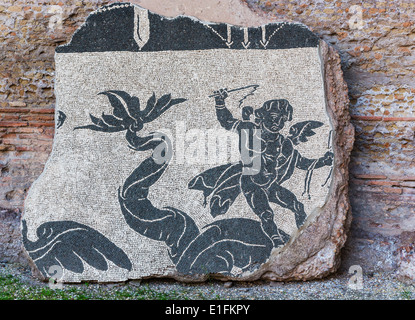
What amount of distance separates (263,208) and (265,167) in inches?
10.4

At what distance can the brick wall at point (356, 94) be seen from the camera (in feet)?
11.7

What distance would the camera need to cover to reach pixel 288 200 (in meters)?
3.09

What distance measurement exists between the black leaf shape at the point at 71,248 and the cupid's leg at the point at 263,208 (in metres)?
0.87

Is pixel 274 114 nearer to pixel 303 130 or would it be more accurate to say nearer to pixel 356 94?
pixel 303 130

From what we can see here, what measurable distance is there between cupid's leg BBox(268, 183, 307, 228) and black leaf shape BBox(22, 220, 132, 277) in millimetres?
1014

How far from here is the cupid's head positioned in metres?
3.17

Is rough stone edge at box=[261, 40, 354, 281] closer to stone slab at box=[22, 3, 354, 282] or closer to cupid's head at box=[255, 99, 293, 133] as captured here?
stone slab at box=[22, 3, 354, 282]

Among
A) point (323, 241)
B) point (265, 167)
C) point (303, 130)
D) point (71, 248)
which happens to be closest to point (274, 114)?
point (303, 130)

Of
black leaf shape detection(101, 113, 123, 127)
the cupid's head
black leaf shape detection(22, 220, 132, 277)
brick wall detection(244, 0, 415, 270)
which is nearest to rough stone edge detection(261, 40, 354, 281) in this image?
the cupid's head

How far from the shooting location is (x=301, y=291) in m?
3.04

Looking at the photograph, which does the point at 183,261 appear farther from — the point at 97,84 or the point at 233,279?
the point at 97,84

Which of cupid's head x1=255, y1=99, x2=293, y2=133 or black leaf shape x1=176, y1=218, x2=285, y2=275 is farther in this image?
cupid's head x1=255, y1=99, x2=293, y2=133

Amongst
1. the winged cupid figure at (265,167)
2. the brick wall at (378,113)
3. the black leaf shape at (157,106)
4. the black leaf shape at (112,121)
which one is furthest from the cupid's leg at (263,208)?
the black leaf shape at (112,121)

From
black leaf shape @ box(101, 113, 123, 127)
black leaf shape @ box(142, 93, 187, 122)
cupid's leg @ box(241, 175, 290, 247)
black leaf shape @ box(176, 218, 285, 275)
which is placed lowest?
black leaf shape @ box(176, 218, 285, 275)
